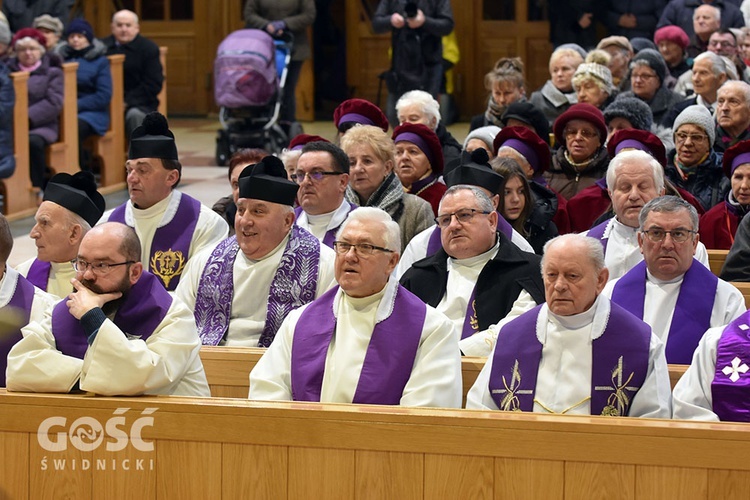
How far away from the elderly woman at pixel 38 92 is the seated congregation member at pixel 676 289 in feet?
23.3

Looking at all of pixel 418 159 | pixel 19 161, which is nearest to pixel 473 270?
pixel 418 159

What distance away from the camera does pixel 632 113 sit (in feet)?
26.1

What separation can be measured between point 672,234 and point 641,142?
6.97ft

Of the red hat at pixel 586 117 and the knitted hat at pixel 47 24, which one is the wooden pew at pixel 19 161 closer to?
the knitted hat at pixel 47 24

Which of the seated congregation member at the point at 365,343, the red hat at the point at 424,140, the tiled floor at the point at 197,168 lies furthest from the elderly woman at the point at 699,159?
the tiled floor at the point at 197,168

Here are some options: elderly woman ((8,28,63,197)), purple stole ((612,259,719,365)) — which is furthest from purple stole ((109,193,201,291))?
elderly woman ((8,28,63,197))

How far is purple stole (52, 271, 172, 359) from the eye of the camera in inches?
170

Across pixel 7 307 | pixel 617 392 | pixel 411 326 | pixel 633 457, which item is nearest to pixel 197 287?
pixel 7 307

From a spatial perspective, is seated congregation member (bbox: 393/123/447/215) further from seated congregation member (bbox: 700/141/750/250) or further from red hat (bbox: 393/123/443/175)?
seated congregation member (bbox: 700/141/750/250)

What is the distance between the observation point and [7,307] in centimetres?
497

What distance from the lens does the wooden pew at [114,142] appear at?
12062mm

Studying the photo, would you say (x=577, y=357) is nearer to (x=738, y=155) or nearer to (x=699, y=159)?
(x=738, y=155)

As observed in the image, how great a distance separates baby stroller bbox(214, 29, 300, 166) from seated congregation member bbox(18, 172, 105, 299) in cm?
683

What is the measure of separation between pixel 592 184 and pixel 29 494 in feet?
13.7
